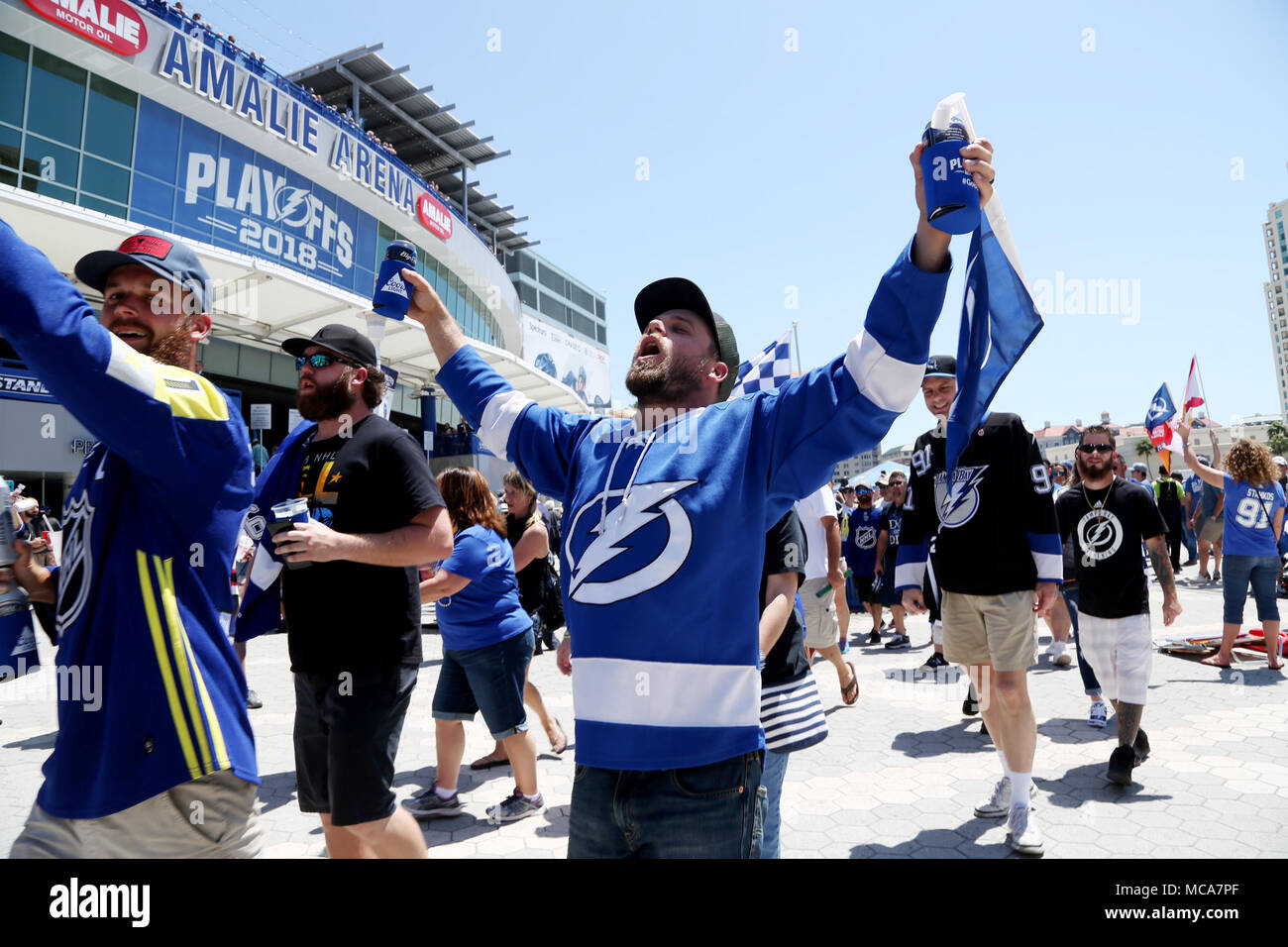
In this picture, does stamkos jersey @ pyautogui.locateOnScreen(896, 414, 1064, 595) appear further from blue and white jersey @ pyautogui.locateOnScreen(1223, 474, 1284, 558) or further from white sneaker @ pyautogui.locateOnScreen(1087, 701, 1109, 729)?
blue and white jersey @ pyautogui.locateOnScreen(1223, 474, 1284, 558)

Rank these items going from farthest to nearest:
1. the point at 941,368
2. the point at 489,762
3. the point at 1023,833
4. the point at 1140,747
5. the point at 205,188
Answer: the point at 205,188 → the point at 489,762 → the point at 1140,747 → the point at 941,368 → the point at 1023,833

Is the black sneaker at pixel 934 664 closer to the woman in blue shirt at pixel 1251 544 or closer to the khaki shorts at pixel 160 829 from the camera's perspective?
the woman in blue shirt at pixel 1251 544

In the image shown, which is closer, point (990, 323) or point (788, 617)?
point (990, 323)

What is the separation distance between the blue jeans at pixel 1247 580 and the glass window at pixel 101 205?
23292 millimetres

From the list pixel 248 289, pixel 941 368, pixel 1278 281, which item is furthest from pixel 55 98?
pixel 1278 281

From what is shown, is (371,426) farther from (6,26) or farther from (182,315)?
(6,26)

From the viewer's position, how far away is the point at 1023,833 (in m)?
3.60

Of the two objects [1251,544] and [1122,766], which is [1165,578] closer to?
[1122,766]

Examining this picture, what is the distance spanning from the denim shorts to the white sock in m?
2.68

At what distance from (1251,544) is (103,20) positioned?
82.3 feet

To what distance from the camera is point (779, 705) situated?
2699mm

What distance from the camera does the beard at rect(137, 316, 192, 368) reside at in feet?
6.55

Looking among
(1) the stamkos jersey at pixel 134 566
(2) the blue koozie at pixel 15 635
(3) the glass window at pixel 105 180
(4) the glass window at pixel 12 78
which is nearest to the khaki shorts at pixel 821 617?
(1) the stamkos jersey at pixel 134 566

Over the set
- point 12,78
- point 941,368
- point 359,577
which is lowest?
point 359,577
